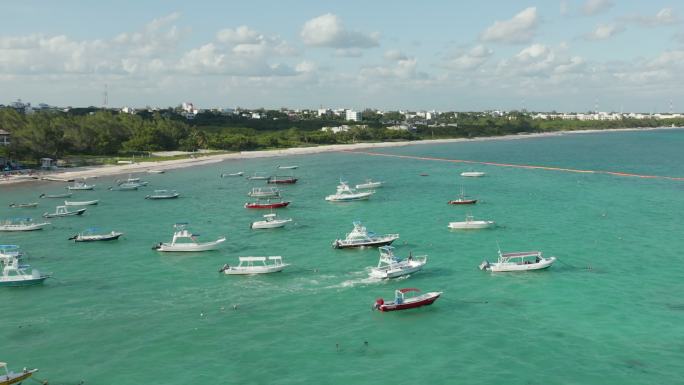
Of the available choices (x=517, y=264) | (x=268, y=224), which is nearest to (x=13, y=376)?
(x=517, y=264)

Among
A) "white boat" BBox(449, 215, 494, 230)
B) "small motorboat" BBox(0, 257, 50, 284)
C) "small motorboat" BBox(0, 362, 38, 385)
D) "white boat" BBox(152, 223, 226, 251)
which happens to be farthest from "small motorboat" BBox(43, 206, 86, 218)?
"small motorboat" BBox(0, 362, 38, 385)

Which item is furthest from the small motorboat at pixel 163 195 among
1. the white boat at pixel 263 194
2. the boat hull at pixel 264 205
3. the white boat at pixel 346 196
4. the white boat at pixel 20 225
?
the white boat at pixel 346 196

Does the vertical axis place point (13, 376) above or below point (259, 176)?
below

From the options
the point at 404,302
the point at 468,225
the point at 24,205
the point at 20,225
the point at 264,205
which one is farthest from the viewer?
the point at 24,205

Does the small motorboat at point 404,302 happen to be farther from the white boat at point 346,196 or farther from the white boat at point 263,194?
the white boat at point 263,194

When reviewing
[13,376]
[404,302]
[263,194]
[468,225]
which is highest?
[263,194]

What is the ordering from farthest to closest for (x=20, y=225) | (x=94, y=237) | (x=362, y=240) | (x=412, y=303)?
(x=20, y=225) → (x=94, y=237) → (x=362, y=240) → (x=412, y=303)

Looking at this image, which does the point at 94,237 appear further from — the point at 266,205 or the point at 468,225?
the point at 468,225
